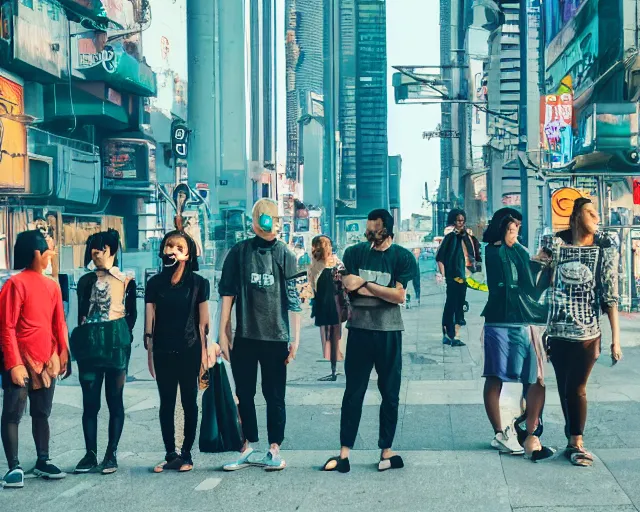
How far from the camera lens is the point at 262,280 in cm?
663

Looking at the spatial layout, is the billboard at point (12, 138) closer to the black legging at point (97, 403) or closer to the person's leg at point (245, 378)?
the black legging at point (97, 403)

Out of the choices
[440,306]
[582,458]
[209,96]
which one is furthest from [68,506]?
[209,96]

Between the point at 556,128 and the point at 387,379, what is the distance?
1755 centimetres

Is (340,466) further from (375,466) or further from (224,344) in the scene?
(224,344)

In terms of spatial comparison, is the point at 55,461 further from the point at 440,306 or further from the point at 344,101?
the point at 344,101

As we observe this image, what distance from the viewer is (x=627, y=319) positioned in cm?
1661

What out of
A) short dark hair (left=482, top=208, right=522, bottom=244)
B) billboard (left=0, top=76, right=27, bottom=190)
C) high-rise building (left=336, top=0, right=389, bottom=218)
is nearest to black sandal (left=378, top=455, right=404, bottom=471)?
short dark hair (left=482, top=208, right=522, bottom=244)

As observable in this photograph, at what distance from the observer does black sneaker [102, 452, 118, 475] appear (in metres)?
6.61

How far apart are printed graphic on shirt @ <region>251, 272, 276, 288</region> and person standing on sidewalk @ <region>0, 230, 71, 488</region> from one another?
1.32 meters

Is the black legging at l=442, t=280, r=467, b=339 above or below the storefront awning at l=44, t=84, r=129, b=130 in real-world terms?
below

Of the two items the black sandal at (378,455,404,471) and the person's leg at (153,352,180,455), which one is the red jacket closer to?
the person's leg at (153,352,180,455)

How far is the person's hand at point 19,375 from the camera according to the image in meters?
6.22

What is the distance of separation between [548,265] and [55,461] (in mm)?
3746

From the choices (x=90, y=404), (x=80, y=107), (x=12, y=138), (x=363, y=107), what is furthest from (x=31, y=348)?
(x=363, y=107)
